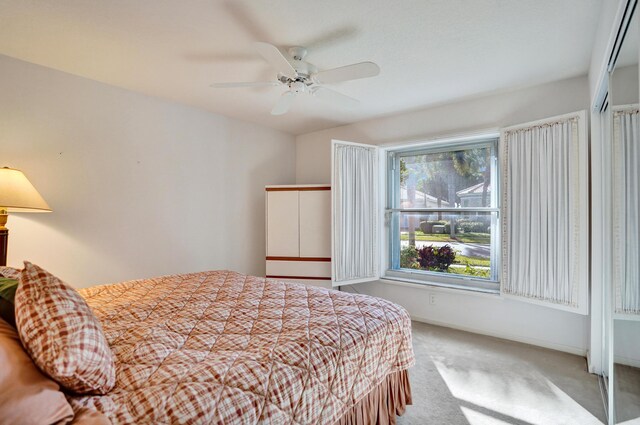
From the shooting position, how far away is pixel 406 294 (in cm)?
378

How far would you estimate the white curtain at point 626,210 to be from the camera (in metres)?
1.24

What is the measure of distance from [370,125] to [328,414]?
136 inches

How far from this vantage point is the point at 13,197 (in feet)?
6.43

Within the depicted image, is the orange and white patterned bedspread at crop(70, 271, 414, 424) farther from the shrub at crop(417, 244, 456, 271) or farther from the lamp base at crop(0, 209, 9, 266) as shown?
the shrub at crop(417, 244, 456, 271)

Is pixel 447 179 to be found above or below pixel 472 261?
above

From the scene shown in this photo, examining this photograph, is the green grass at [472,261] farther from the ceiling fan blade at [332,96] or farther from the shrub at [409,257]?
the ceiling fan blade at [332,96]

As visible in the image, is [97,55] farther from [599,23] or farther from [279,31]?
[599,23]

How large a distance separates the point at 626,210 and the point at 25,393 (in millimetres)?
2189

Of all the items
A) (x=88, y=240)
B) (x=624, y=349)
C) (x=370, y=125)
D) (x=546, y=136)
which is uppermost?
(x=370, y=125)

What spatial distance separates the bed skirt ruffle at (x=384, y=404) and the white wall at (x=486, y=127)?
1737 mm

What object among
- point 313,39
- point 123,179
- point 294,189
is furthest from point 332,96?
point 123,179

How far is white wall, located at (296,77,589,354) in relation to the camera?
2775mm

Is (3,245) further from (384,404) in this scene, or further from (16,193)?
(384,404)

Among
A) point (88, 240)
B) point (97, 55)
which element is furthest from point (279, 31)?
point (88, 240)
